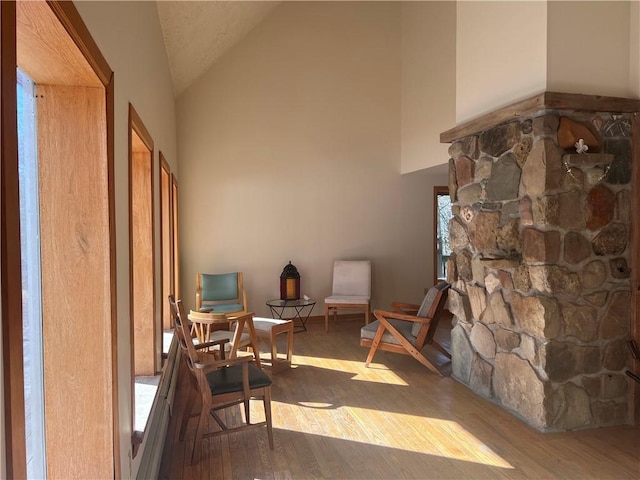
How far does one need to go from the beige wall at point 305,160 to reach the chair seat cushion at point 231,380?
3.21m

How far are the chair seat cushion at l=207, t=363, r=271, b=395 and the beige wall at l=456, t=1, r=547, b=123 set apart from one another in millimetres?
2542

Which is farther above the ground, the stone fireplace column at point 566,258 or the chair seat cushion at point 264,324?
the stone fireplace column at point 566,258

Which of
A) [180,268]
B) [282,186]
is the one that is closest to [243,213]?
[282,186]

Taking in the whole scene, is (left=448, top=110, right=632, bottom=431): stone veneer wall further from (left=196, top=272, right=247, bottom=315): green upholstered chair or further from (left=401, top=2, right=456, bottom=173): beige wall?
(left=196, top=272, right=247, bottom=315): green upholstered chair

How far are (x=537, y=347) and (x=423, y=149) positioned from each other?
3.62 metres

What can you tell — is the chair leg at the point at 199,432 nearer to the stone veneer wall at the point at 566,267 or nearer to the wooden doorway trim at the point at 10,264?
the wooden doorway trim at the point at 10,264

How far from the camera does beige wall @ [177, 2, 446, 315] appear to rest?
5898mm

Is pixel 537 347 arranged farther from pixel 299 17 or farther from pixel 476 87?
pixel 299 17

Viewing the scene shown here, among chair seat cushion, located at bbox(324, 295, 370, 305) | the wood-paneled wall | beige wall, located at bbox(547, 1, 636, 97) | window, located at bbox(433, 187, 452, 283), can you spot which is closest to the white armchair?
chair seat cushion, located at bbox(324, 295, 370, 305)

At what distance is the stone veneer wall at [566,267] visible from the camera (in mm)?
2842

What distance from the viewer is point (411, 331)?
4.33 meters

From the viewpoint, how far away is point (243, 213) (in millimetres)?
6039

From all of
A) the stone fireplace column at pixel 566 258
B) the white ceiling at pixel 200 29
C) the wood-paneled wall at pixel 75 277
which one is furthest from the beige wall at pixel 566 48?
the wood-paneled wall at pixel 75 277

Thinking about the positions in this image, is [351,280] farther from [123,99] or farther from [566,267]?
[123,99]
